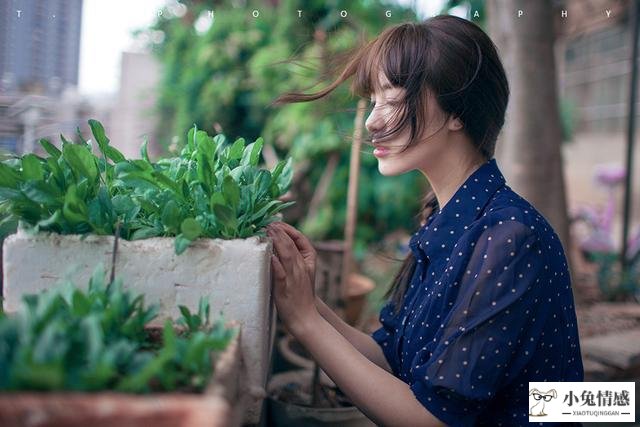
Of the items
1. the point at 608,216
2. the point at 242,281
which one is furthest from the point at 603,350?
the point at 608,216

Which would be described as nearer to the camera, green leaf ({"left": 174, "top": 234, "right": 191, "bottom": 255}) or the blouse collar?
green leaf ({"left": 174, "top": 234, "right": 191, "bottom": 255})

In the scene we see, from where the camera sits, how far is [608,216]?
7.11m

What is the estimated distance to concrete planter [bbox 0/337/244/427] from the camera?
675 mm

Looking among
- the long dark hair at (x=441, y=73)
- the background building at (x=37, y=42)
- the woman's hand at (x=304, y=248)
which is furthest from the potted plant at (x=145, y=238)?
the background building at (x=37, y=42)

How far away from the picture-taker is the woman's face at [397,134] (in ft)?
4.70

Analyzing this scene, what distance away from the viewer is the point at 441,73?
1420mm

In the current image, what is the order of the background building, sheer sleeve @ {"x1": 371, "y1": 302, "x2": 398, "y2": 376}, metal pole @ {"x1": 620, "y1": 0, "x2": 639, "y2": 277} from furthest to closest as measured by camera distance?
metal pole @ {"x1": 620, "y1": 0, "x2": 639, "y2": 277} < the background building < sheer sleeve @ {"x1": 371, "y1": 302, "x2": 398, "y2": 376}

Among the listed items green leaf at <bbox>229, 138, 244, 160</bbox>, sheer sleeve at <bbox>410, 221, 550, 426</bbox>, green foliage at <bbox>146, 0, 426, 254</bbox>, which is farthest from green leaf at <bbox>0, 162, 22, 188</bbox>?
green foliage at <bbox>146, 0, 426, 254</bbox>

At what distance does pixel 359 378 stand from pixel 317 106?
9.46 ft

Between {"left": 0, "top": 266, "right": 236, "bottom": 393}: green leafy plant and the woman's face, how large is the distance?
2.22 ft

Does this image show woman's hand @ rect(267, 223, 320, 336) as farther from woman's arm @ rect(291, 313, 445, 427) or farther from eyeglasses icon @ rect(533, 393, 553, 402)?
eyeglasses icon @ rect(533, 393, 553, 402)

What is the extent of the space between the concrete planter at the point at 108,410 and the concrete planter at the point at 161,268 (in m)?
0.37

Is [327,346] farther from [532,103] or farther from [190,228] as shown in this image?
[532,103]

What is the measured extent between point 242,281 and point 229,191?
0.17 metres
